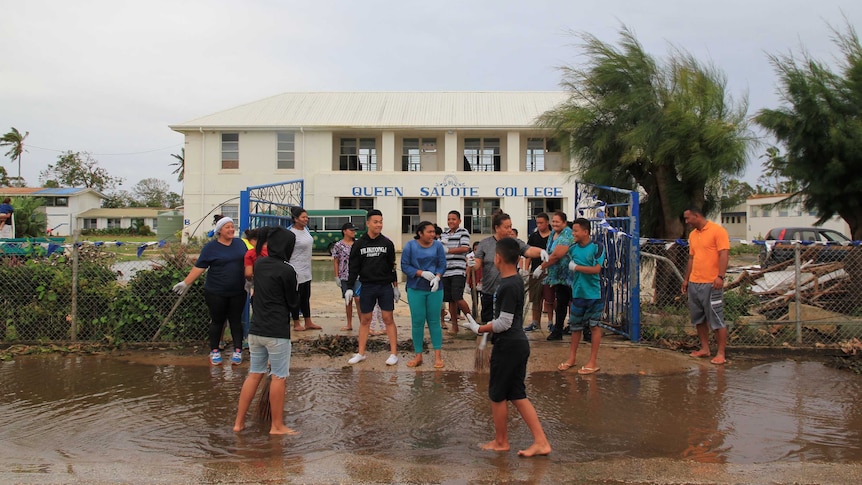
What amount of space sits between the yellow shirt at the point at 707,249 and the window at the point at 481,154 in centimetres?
2421

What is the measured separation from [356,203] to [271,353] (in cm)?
2602

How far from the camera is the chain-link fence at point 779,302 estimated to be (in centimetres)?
775

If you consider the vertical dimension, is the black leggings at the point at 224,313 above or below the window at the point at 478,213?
below

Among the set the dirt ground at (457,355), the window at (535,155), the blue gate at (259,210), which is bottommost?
the dirt ground at (457,355)

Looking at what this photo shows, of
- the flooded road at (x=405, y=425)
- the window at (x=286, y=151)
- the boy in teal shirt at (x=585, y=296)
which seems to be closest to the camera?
the flooded road at (x=405, y=425)

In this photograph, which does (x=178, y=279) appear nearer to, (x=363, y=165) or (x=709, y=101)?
(x=709, y=101)

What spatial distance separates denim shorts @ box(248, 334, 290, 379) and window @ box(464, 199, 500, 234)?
25.9 meters

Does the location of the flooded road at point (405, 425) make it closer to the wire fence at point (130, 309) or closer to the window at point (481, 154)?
the wire fence at point (130, 309)

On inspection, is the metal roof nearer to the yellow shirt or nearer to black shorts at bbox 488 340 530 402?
the yellow shirt

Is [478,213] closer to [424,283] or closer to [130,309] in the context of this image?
[130,309]

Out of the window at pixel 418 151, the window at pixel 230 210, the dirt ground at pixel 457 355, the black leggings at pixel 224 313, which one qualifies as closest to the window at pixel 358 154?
the window at pixel 418 151

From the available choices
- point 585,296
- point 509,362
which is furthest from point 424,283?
point 509,362

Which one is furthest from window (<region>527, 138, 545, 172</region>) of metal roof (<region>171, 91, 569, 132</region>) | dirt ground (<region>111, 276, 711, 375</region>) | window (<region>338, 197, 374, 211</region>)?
dirt ground (<region>111, 276, 711, 375</region>)

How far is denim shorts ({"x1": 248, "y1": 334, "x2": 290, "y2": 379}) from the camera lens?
4848 millimetres
